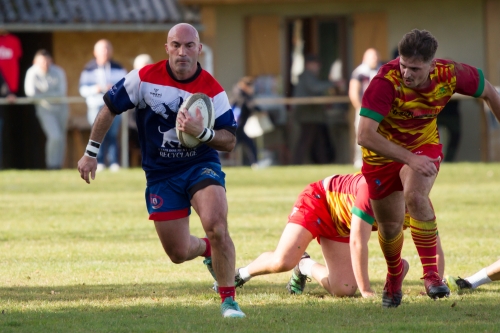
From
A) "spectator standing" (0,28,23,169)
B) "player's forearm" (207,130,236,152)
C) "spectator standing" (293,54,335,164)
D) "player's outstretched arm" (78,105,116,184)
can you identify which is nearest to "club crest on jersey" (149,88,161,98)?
"player's outstretched arm" (78,105,116,184)

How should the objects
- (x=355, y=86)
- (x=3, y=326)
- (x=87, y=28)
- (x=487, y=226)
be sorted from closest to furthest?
(x=3, y=326) → (x=487, y=226) → (x=355, y=86) → (x=87, y=28)

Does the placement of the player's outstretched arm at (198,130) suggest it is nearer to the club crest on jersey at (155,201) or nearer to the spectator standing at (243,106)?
the club crest on jersey at (155,201)

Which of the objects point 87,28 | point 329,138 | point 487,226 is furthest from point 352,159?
point 487,226

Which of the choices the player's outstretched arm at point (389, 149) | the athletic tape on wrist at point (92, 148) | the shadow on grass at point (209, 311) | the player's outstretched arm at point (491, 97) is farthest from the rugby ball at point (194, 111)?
the player's outstretched arm at point (491, 97)

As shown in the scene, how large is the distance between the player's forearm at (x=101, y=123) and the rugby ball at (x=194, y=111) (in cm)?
62

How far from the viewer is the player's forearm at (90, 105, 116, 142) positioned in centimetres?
712

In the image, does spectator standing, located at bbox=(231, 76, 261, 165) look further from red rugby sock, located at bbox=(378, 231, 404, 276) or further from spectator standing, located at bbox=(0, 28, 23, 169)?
red rugby sock, located at bbox=(378, 231, 404, 276)

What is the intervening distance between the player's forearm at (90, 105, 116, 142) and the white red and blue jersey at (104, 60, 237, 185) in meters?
0.05

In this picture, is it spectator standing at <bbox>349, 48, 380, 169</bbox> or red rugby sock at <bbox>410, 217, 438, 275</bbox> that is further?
spectator standing at <bbox>349, 48, 380, 169</bbox>

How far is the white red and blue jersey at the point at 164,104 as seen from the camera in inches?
275

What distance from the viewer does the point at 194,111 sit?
21.8ft

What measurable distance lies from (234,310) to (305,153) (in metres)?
15.4

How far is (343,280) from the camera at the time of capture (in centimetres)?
773

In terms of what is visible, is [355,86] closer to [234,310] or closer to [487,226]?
[487,226]
